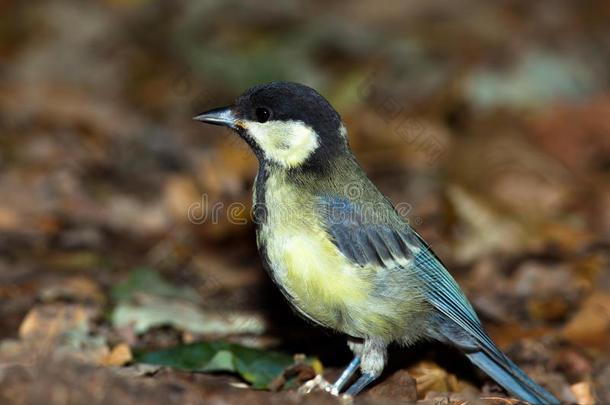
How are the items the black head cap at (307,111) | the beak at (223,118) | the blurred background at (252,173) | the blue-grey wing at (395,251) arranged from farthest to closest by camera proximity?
the blurred background at (252,173) < the beak at (223,118) < the black head cap at (307,111) < the blue-grey wing at (395,251)

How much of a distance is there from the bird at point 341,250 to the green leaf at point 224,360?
0.33 meters

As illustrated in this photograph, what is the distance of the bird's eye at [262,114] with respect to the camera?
3.71m

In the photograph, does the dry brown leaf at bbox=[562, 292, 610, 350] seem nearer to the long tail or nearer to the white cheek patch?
the long tail

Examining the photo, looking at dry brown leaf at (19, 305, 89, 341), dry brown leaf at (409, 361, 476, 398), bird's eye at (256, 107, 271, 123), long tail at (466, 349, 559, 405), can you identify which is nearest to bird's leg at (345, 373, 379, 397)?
dry brown leaf at (409, 361, 476, 398)

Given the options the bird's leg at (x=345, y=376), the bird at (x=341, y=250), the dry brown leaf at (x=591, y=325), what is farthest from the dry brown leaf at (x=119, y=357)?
the dry brown leaf at (x=591, y=325)

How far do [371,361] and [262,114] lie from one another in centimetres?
134

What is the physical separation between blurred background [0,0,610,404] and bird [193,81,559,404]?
243 mm

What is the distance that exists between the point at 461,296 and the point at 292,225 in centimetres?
93

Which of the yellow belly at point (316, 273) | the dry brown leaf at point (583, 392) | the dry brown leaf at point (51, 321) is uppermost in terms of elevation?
the yellow belly at point (316, 273)

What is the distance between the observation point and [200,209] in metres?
5.63

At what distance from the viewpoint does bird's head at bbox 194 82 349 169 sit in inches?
143

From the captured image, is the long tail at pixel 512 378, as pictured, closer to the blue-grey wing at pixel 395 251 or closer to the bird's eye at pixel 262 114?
the blue-grey wing at pixel 395 251

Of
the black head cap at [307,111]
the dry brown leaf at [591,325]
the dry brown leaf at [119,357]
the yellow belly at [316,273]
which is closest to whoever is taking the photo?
the yellow belly at [316,273]

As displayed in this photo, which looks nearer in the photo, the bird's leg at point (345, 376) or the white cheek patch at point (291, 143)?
the bird's leg at point (345, 376)
